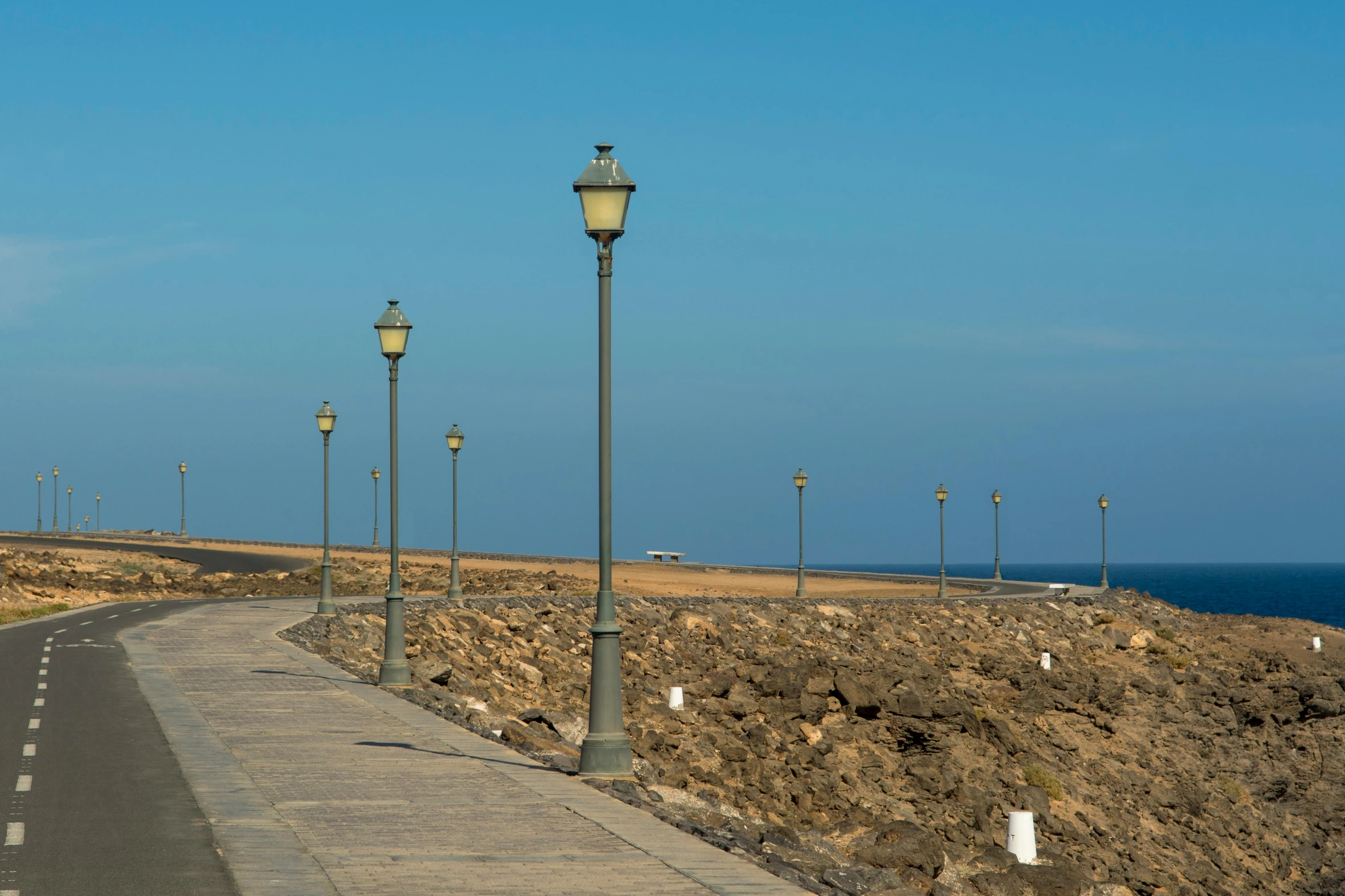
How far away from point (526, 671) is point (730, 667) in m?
6.28

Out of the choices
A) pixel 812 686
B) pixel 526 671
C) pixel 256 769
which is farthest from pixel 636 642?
pixel 256 769

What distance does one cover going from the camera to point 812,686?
33.3 metres

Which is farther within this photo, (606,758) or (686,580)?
(686,580)

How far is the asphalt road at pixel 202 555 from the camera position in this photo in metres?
78.0

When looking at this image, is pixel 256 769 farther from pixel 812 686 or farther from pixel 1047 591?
pixel 1047 591

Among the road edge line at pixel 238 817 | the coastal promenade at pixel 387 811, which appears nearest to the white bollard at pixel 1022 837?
the coastal promenade at pixel 387 811

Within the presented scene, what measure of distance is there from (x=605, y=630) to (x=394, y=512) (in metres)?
10.5

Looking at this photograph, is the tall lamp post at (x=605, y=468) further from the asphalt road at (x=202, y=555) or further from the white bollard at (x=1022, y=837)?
the asphalt road at (x=202, y=555)

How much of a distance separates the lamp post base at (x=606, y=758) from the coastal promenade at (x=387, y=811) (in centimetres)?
34

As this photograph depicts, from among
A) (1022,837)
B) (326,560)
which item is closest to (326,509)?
(326,560)

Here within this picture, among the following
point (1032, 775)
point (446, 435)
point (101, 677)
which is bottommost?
point (1032, 775)

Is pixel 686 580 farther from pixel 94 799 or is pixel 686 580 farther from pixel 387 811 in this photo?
pixel 387 811

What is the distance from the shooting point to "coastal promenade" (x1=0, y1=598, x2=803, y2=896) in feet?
30.8

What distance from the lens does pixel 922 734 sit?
104ft
